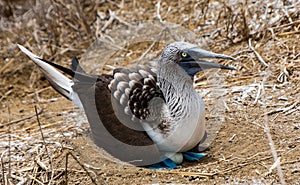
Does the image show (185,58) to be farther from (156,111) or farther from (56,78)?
(56,78)

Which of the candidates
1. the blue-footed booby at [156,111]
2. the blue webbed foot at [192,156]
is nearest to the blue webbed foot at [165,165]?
the blue-footed booby at [156,111]

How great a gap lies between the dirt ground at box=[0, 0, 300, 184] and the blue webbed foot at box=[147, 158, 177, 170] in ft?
0.31

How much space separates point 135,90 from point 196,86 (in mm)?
1529

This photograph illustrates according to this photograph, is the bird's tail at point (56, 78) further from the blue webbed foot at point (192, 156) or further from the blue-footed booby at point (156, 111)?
the blue webbed foot at point (192, 156)

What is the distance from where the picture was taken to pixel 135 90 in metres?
4.99

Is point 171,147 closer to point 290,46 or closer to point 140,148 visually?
point 140,148

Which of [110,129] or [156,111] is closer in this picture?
[156,111]

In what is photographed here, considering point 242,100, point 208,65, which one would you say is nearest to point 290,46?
point 242,100

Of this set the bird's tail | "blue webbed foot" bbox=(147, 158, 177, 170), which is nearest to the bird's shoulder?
"blue webbed foot" bbox=(147, 158, 177, 170)

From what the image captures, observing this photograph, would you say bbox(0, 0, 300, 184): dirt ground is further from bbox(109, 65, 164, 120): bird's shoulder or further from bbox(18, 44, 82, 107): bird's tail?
bbox(109, 65, 164, 120): bird's shoulder

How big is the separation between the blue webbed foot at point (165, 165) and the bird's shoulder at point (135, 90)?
43 centimetres

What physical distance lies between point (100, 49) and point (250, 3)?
2.24 meters

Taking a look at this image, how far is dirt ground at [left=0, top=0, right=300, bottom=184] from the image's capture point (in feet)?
15.1

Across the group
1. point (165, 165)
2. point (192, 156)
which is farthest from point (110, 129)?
point (192, 156)
